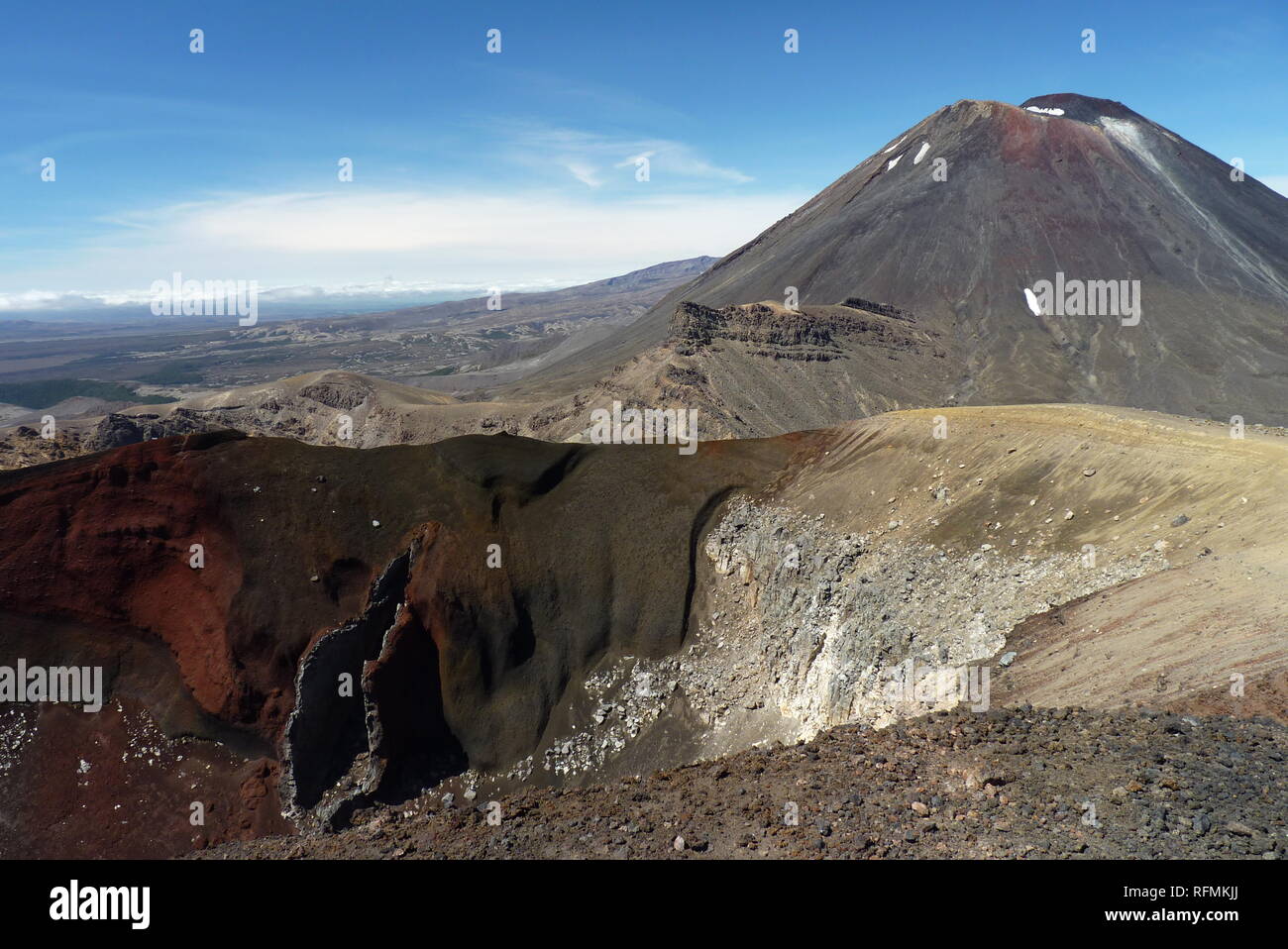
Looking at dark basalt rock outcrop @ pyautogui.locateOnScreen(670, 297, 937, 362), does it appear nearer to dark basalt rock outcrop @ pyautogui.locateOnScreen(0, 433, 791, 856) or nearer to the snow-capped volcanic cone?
the snow-capped volcanic cone

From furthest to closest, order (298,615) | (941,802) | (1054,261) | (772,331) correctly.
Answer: (1054,261)
(772,331)
(298,615)
(941,802)

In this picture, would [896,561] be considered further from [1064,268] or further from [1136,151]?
[1136,151]

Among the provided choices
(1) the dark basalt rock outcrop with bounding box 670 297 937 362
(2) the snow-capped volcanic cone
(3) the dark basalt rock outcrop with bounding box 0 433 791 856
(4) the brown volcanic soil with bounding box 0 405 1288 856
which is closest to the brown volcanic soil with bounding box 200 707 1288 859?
(4) the brown volcanic soil with bounding box 0 405 1288 856

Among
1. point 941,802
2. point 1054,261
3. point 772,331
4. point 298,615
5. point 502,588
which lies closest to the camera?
point 941,802

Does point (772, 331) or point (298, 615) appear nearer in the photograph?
point (298, 615)

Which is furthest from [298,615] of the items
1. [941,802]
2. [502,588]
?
[941,802]

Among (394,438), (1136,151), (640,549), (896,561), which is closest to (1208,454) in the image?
(896,561)

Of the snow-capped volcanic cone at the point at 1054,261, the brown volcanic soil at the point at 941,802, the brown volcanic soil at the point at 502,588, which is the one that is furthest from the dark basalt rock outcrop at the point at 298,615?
the snow-capped volcanic cone at the point at 1054,261

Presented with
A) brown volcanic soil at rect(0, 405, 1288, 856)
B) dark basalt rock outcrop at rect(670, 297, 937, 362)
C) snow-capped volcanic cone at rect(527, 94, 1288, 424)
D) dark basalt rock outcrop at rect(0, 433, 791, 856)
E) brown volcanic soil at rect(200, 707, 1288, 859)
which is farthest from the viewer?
snow-capped volcanic cone at rect(527, 94, 1288, 424)

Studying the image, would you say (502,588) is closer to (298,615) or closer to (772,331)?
(298,615)
